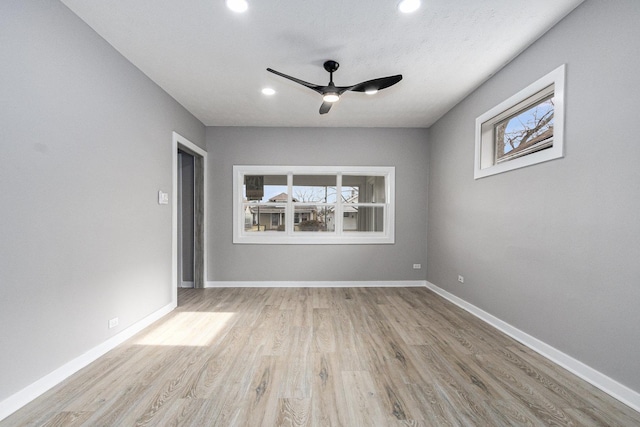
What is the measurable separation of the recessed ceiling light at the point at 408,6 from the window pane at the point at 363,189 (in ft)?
9.80

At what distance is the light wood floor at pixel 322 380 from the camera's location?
161 centimetres

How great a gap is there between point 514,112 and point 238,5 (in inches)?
109

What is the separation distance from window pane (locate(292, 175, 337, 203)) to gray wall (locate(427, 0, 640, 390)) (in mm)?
2485

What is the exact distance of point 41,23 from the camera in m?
1.82

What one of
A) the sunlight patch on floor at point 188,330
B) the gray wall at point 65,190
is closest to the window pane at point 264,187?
the gray wall at point 65,190

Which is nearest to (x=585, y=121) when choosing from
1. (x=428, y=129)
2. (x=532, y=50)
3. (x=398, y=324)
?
(x=532, y=50)

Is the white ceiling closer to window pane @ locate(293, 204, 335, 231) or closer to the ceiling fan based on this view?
the ceiling fan

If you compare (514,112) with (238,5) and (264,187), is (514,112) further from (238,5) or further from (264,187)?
(264,187)

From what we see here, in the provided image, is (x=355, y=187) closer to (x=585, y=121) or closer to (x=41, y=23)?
(x=585, y=121)

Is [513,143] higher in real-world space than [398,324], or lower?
higher

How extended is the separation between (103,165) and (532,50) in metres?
3.91

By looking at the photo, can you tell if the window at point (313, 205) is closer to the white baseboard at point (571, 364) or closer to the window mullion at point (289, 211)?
the window mullion at point (289, 211)

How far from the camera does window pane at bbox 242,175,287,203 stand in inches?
191

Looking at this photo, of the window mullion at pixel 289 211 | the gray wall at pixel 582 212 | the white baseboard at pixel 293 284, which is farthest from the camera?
the window mullion at pixel 289 211
